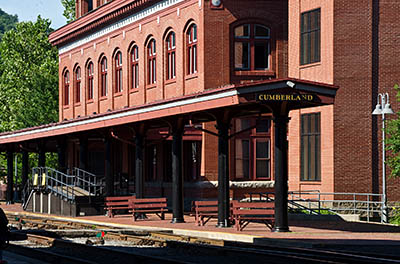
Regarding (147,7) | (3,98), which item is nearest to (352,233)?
(147,7)

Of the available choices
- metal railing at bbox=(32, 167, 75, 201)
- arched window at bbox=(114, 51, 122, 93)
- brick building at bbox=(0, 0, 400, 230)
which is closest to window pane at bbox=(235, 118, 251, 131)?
brick building at bbox=(0, 0, 400, 230)

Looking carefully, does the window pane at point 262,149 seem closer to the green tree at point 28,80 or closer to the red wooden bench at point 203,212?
the red wooden bench at point 203,212

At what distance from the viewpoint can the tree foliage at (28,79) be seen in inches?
2662

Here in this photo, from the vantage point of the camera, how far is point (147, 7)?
144 feet

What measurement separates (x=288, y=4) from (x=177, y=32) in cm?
572

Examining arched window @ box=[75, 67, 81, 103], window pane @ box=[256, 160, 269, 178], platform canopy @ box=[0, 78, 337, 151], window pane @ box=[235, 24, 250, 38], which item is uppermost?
window pane @ box=[235, 24, 250, 38]

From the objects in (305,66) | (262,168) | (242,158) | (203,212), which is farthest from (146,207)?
(305,66)

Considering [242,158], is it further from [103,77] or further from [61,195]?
[103,77]

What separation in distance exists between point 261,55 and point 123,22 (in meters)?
11.4

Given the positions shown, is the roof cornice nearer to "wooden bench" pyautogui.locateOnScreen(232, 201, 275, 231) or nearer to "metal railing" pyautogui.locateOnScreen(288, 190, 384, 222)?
"metal railing" pyautogui.locateOnScreen(288, 190, 384, 222)

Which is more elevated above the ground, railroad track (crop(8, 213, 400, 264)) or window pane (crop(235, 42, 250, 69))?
window pane (crop(235, 42, 250, 69))

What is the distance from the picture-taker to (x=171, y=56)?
41.8 m

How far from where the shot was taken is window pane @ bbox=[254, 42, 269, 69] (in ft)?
127

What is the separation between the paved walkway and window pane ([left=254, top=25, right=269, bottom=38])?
11.1 meters
